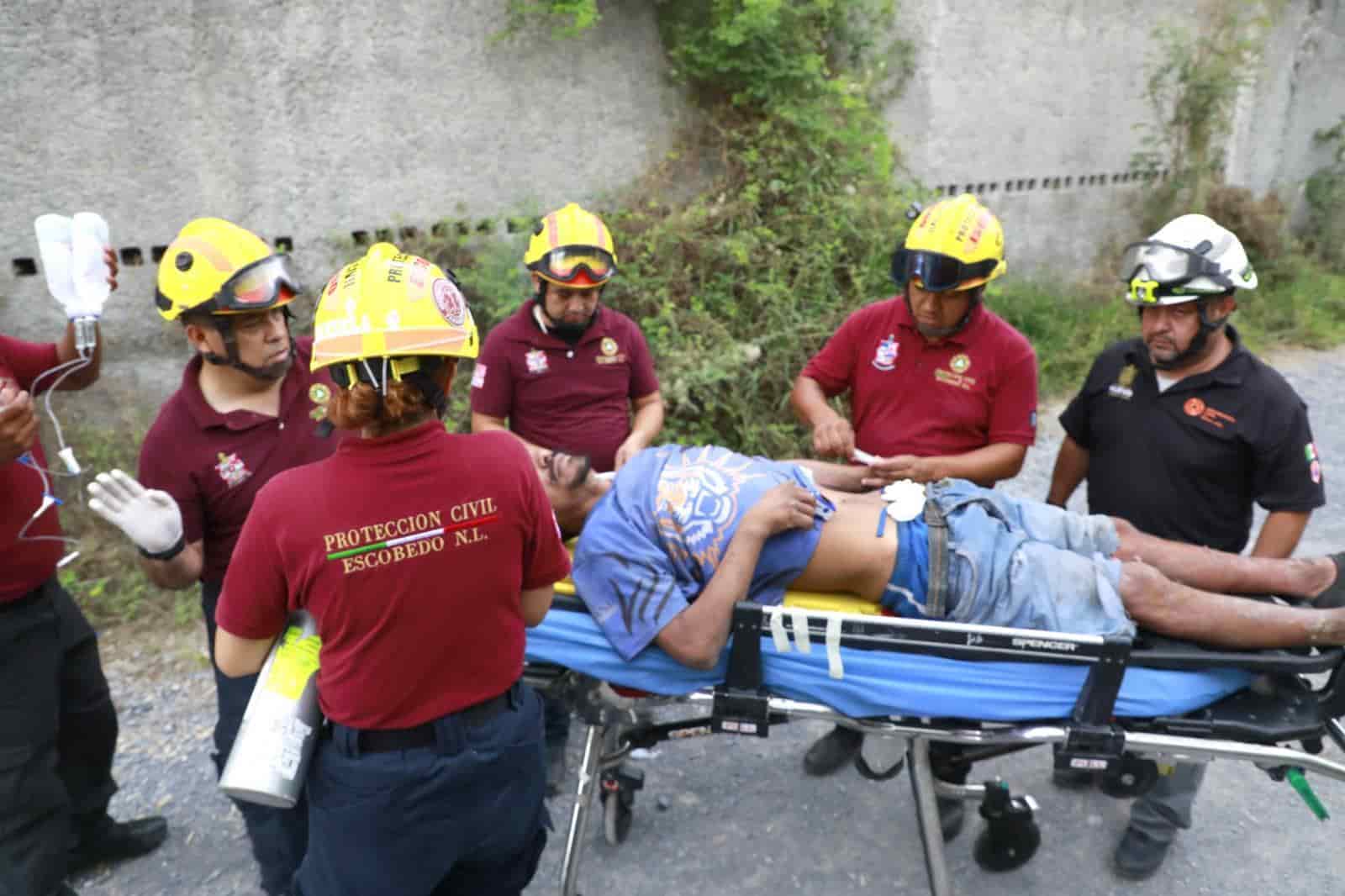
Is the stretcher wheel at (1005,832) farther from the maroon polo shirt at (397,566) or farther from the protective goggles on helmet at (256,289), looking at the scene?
the protective goggles on helmet at (256,289)

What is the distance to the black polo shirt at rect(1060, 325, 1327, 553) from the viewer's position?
2.67 meters

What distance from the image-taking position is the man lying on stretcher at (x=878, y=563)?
236cm

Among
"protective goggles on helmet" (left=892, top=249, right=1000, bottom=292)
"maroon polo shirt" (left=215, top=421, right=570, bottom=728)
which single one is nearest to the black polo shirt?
"protective goggles on helmet" (left=892, top=249, right=1000, bottom=292)

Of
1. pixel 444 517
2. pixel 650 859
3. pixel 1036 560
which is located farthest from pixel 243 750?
pixel 1036 560

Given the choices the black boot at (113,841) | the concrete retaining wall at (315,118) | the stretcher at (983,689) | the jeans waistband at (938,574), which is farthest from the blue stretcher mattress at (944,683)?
the concrete retaining wall at (315,118)

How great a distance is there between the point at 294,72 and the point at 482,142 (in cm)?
115

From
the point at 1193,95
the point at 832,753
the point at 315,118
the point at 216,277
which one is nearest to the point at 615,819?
the point at 832,753

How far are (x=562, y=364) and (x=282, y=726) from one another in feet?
6.42

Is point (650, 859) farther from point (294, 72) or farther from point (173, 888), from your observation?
point (294, 72)

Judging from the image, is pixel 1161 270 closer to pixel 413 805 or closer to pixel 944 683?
pixel 944 683

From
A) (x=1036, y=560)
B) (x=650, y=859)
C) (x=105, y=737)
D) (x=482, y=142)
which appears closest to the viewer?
(x=1036, y=560)

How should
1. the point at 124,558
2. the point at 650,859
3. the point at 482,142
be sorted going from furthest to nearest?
the point at 482,142, the point at 124,558, the point at 650,859

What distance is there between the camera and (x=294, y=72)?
505cm

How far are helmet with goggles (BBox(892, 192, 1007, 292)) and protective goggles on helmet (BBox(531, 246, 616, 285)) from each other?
44.3 inches
